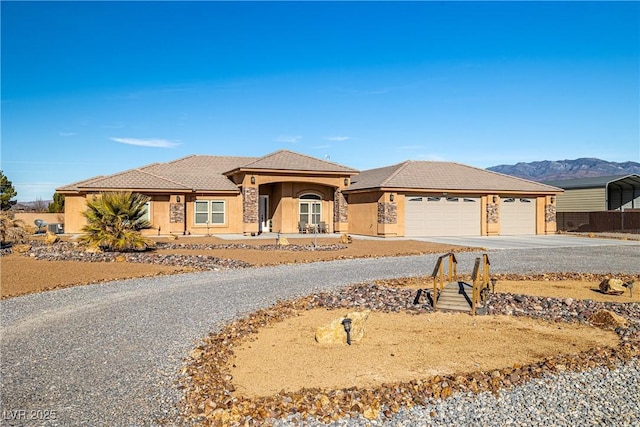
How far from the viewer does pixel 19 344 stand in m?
6.76

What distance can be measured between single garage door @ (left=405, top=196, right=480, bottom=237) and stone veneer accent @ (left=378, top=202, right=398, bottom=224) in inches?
40.9

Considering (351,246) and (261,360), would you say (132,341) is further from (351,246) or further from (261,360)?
A: (351,246)

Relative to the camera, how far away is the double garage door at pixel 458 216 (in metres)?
28.1

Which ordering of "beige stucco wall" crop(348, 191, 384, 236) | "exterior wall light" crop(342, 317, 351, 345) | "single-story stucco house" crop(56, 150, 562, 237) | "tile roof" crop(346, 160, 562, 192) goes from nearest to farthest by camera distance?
"exterior wall light" crop(342, 317, 351, 345) → "single-story stucco house" crop(56, 150, 562, 237) → "beige stucco wall" crop(348, 191, 384, 236) → "tile roof" crop(346, 160, 562, 192)

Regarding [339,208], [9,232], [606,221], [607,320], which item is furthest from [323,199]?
[607,320]

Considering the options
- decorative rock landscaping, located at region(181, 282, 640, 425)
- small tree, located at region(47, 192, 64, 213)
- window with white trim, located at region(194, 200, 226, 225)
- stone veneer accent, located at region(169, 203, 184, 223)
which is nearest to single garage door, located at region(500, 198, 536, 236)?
window with white trim, located at region(194, 200, 226, 225)

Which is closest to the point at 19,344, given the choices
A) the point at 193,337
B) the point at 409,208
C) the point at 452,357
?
the point at 193,337

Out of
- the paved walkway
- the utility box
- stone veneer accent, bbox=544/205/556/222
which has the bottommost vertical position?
the paved walkway

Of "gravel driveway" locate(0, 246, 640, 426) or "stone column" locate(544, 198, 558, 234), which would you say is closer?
"gravel driveway" locate(0, 246, 640, 426)

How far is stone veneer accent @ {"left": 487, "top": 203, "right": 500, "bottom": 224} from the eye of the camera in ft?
96.7

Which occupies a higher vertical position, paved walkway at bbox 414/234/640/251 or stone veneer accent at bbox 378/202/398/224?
stone veneer accent at bbox 378/202/398/224

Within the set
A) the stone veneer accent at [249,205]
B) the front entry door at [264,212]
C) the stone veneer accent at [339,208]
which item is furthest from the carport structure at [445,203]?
the stone veneer accent at [249,205]

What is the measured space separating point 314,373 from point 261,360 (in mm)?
856

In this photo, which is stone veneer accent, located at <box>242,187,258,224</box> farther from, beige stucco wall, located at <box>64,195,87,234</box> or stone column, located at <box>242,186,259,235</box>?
beige stucco wall, located at <box>64,195,87,234</box>
